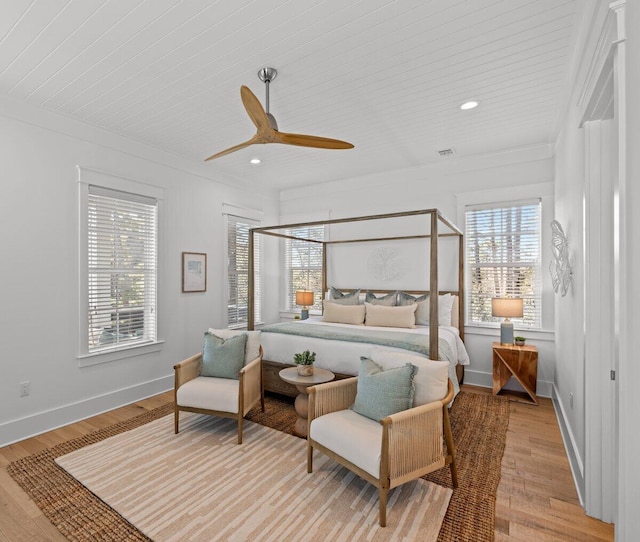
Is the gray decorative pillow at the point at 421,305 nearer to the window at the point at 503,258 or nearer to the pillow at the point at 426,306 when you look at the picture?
the pillow at the point at 426,306

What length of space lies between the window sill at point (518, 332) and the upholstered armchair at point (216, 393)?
2.80 meters

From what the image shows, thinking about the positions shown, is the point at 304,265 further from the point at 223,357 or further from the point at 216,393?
the point at 216,393

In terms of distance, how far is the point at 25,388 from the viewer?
3.02m

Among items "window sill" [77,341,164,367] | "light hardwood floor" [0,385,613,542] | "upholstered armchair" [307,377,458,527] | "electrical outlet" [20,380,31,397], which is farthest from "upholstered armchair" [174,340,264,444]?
"electrical outlet" [20,380,31,397]

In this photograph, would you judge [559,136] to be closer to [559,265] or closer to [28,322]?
[559,265]

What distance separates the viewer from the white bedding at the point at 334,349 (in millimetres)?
3270

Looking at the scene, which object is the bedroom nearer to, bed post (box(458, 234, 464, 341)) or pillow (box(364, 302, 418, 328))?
bed post (box(458, 234, 464, 341))

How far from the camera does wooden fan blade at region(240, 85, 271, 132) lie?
211 cm

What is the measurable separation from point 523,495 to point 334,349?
178cm

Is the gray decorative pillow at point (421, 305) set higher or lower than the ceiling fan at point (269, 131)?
lower

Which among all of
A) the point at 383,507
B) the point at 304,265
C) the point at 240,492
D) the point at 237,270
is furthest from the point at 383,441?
the point at 304,265

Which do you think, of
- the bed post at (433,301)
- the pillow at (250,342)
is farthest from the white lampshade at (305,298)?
the bed post at (433,301)

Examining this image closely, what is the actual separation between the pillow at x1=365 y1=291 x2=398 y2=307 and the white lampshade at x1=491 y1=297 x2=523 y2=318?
124 centimetres

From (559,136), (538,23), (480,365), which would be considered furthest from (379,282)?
(538,23)
